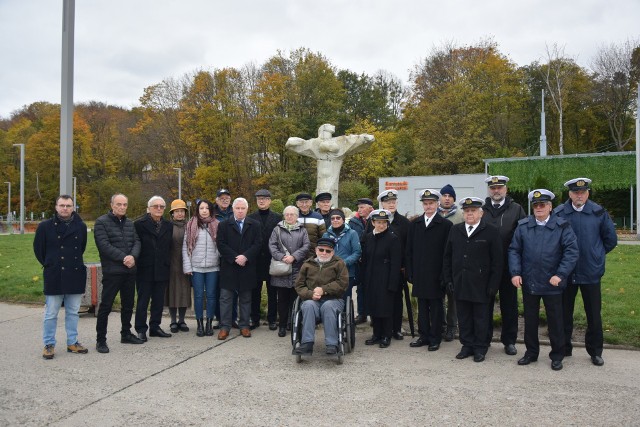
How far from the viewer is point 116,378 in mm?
5020

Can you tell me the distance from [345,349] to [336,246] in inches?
50.7

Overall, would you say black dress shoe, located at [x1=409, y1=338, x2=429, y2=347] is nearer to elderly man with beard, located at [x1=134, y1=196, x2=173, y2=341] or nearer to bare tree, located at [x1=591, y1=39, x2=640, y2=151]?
elderly man with beard, located at [x1=134, y1=196, x2=173, y2=341]

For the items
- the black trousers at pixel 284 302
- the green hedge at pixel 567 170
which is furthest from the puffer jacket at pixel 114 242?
the green hedge at pixel 567 170

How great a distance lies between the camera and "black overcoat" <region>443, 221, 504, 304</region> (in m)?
5.71

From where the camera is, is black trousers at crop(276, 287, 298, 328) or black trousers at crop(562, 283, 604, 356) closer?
black trousers at crop(562, 283, 604, 356)

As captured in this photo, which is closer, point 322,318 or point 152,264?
point 322,318

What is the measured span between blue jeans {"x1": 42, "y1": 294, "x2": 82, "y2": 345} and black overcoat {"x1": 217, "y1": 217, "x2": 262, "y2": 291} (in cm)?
171

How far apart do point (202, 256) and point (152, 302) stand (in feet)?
2.78

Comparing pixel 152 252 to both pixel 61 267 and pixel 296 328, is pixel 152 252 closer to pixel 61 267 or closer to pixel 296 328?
pixel 61 267

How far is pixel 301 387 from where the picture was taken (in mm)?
4723

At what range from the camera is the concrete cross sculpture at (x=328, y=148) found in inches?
614

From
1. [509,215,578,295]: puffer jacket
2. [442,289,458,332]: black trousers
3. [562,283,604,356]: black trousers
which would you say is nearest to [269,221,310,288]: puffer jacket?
[442,289,458,332]: black trousers

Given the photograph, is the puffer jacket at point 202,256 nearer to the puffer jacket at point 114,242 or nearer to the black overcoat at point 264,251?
the black overcoat at point 264,251

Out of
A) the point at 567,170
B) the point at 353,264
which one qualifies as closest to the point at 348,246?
the point at 353,264
